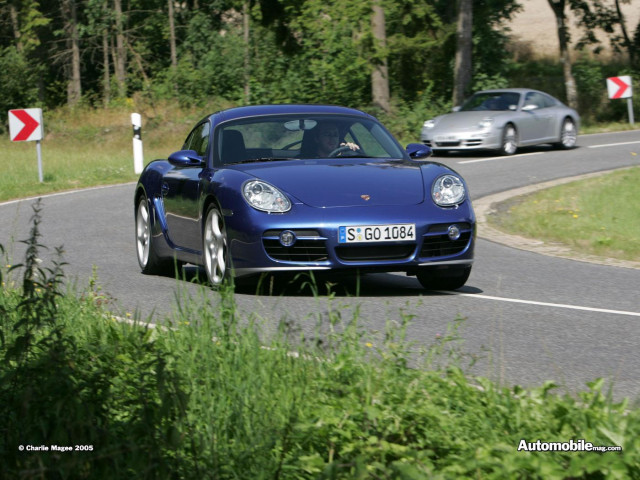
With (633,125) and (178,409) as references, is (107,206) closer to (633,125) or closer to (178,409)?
(178,409)

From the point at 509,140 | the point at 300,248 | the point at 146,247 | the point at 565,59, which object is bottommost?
the point at 509,140

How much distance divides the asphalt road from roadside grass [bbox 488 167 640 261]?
79 cm

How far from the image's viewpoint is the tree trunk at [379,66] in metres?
32.1

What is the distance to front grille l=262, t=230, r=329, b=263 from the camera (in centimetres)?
816

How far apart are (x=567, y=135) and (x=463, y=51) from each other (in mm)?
7548

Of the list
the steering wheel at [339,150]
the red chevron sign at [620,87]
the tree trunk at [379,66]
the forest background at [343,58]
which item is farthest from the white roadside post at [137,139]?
the red chevron sign at [620,87]

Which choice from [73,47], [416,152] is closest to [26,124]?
[416,152]

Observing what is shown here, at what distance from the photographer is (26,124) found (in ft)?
69.1

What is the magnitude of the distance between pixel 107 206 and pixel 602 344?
1177cm

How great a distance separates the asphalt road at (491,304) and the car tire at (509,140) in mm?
11490

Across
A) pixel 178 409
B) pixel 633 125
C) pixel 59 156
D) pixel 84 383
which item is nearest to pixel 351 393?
pixel 178 409

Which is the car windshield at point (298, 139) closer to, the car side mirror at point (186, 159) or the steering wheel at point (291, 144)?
the steering wheel at point (291, 144)

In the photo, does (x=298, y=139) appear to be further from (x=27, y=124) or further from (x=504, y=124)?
(x=504, y=124)

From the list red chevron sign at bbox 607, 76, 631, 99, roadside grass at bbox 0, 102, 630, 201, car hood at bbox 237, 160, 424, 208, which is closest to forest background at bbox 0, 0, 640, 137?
roadside grass at bbox 0, 102, 630, 201
